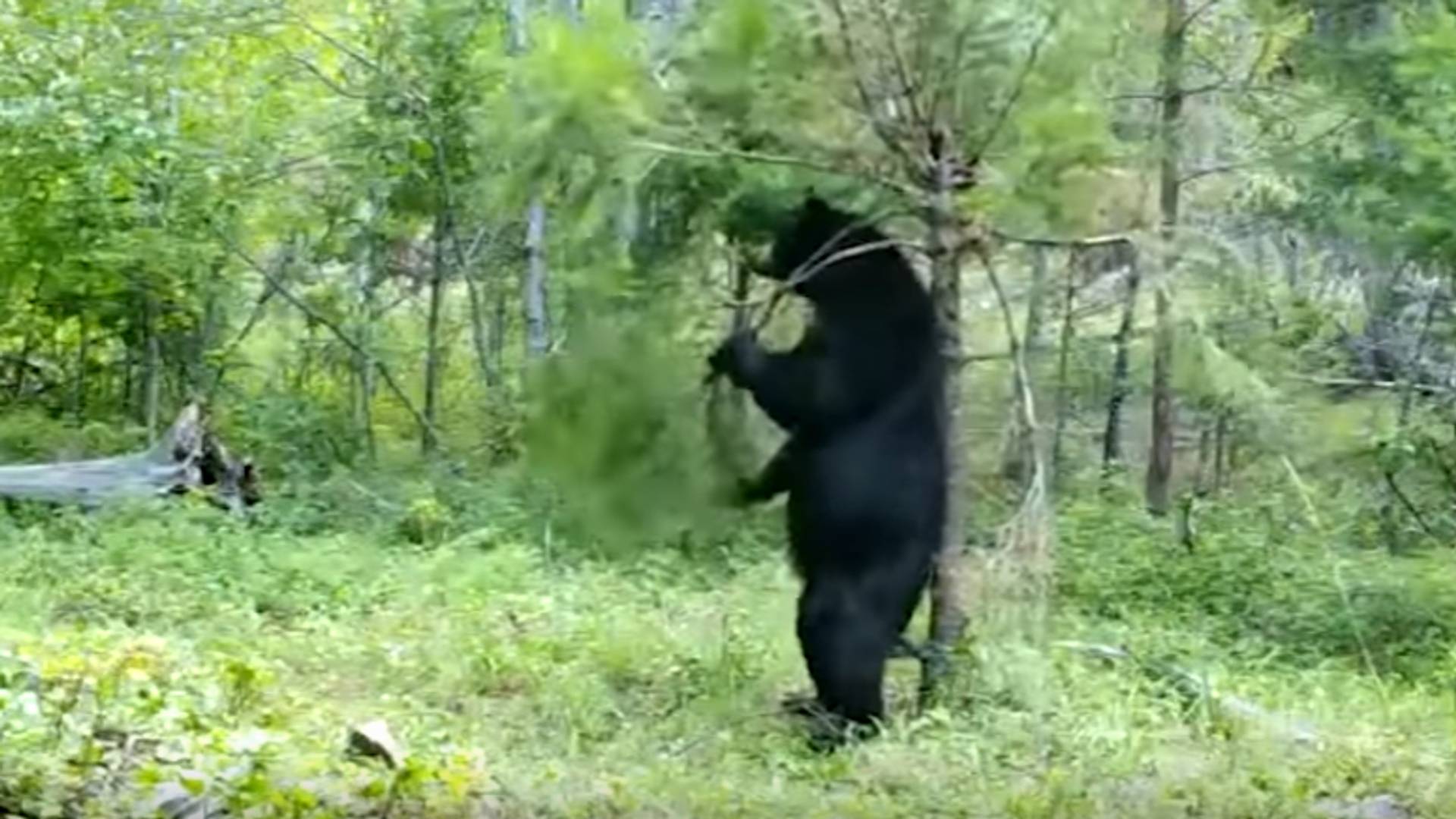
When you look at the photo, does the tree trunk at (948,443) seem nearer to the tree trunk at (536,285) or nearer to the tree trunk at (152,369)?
the tree trunk at (536,285)

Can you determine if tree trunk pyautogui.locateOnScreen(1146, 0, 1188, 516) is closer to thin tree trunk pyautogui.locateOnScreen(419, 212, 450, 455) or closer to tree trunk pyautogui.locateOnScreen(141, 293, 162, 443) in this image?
thin tree trunk pyautogui.locateOnScreen(419, 212, 450, 455)

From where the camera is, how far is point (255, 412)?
4.86 m

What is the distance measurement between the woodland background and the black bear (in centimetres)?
4

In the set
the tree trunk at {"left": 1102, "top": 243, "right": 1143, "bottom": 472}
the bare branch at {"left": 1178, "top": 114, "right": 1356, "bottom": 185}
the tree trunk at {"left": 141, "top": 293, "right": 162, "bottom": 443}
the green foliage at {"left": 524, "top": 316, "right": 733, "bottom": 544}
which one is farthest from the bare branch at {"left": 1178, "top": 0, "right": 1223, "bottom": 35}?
the tree trunk at {"left": 141, "top": 293, "right": 162, "bottom": 443}

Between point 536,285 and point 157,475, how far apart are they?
1.61m

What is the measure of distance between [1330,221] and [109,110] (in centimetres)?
279

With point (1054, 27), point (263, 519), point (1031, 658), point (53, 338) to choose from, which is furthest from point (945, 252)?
point (53, 338)

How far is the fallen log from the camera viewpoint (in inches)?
175

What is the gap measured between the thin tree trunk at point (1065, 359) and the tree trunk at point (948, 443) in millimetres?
151

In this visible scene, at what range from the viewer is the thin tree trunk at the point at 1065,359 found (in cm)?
264

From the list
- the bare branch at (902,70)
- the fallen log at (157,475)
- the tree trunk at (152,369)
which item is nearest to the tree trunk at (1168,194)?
the bare branch at (902,70)

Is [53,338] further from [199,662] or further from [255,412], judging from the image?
[199,662]

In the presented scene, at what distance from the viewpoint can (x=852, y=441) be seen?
2.72 meters

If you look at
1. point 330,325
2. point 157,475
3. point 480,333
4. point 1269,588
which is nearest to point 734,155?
point 1269,588
